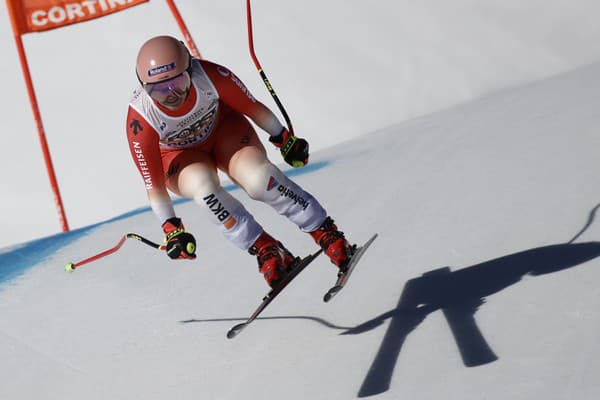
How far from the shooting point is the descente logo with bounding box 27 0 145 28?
25.4 feet

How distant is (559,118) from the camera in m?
6.70

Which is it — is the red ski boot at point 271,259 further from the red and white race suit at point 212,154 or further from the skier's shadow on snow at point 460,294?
the skier's shadow on snow at point 460,294

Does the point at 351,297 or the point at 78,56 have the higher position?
the point at 78,56

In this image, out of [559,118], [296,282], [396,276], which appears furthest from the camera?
[559,118]

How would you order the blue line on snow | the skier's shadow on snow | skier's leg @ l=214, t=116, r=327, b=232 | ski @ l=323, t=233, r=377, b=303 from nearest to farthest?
the skier's shadow on snow < ski @ l=323, t=233, r=377, b=303 < skier's leg @ l=214, t=116, r=327, b=232 < the blue line on snow

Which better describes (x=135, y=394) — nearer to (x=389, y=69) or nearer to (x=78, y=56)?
(x=389, y=69)

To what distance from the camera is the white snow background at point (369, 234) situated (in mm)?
3357

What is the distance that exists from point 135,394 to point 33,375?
0.77 metres

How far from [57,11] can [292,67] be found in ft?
14.5

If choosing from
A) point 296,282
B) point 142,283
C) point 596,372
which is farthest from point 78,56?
point 596,372

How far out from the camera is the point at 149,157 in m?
3.77

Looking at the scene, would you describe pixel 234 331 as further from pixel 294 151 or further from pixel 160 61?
pixel 160 61

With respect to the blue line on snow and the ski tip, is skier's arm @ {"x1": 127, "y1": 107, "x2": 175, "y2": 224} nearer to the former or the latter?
the ski tip

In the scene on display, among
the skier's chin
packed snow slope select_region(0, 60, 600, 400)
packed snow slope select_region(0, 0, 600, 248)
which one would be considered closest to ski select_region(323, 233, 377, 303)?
packed snow slope select_region(0, 60, 600, 400)
